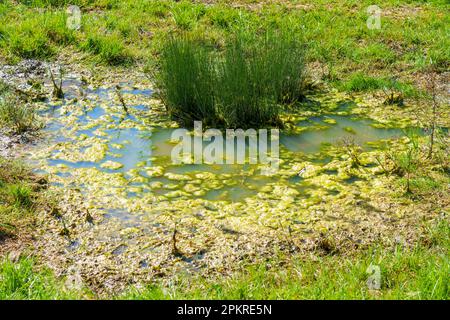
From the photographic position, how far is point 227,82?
243 inches

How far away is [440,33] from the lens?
332 inches

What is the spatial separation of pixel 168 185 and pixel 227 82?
1.45 metres

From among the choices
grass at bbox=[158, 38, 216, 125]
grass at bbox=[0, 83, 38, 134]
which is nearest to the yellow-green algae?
grass at bbox=[0, 83, 38, 134]

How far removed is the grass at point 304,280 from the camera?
3.45 m

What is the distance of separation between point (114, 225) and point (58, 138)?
1786 mm

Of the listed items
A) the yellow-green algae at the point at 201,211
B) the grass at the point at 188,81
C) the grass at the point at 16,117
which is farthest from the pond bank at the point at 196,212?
the grass at the point at 188,81

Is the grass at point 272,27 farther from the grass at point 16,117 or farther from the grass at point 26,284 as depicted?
the grass at point 26,284

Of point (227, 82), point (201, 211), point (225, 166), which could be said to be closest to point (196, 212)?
point (201, 211)

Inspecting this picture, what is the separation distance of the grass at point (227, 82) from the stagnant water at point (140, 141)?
311 mm

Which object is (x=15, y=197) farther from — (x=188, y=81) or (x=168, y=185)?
(x=188, y=81)

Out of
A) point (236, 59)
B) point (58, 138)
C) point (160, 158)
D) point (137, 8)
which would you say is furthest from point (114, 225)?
point (137, 8)

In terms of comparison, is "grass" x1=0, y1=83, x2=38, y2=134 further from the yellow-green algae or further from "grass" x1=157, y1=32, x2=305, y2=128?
"grass" x1=157, y1=32, x2=305, y2=128

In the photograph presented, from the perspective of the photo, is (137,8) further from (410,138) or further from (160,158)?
(410,138)

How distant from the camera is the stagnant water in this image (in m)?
5.19
